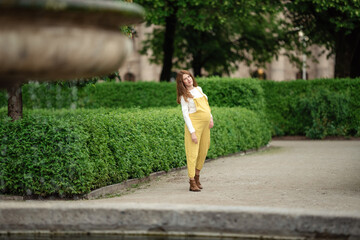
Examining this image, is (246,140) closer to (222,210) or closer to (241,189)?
(241,189)

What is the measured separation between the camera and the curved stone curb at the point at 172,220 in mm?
6332

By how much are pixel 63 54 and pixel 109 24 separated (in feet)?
1.41

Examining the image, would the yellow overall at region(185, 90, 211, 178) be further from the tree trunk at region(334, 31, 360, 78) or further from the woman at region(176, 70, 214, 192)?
the tree trunk at region(334, 31, 360, 78)

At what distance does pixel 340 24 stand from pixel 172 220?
20211mm

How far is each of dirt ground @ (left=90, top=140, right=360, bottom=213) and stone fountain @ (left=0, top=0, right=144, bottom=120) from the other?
3.66m

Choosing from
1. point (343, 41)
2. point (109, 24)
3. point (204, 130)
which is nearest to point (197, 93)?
point (204, 130)

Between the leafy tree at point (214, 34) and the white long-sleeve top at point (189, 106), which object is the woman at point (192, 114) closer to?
the white long-sleeve top at point (189, 106)

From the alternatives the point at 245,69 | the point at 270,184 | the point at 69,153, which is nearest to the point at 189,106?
the point at 69,153

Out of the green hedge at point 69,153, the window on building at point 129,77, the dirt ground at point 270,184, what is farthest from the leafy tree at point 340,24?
the window on building at point 129,77

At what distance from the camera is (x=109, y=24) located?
164 inches

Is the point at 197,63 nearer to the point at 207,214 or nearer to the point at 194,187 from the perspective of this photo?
the point at 194,187

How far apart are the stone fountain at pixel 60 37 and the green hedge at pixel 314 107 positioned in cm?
1975

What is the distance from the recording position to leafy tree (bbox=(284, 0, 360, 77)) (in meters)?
24.9

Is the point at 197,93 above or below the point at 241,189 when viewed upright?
above
